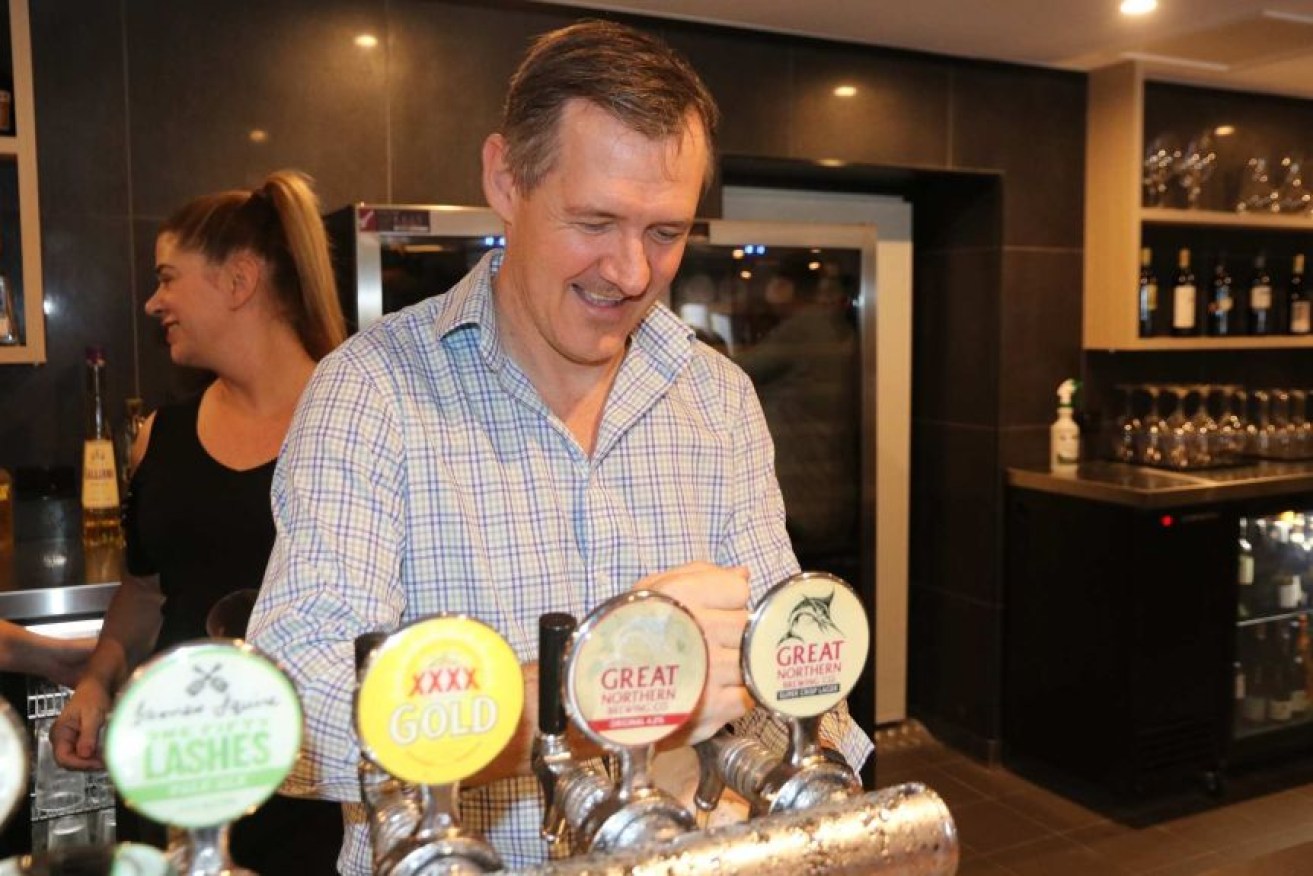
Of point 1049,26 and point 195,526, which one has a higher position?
point 1049,26

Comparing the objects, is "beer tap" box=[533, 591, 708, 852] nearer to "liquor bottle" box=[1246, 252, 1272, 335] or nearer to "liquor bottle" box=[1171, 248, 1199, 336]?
"liquor bottle" box=[1171, 248, 1199, 336]

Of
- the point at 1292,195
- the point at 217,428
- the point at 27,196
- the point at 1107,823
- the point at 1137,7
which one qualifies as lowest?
the point at 1107,823

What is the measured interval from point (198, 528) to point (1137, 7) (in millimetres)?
2668

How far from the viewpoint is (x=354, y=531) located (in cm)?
94

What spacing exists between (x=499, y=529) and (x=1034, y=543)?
2.93m

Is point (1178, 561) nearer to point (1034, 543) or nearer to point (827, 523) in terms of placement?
point (1034, 543)

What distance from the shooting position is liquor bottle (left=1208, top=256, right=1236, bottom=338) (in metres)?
4.05

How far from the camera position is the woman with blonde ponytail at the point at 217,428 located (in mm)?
1710

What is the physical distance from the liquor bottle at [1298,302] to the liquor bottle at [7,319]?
13.6ft

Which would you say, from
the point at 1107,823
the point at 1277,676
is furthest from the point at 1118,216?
the point at 1107,823

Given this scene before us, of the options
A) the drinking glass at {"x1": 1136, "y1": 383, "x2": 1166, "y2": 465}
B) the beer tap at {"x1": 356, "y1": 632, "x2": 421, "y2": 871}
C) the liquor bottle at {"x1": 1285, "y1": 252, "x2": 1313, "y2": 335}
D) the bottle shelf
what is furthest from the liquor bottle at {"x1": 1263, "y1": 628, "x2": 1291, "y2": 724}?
the beer tap at {"x1": 356, "y1": 632, "x2": 421, "y2": 871}

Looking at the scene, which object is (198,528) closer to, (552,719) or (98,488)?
(98,488)

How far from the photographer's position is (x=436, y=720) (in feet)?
1.82

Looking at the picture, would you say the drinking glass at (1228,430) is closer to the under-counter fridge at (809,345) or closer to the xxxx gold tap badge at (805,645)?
the under-counter fridge at (809,345)
